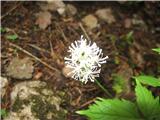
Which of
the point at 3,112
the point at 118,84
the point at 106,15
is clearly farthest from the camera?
the point at 106,15

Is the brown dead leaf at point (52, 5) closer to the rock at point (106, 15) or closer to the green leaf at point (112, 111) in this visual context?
the rock at point (106, 15)

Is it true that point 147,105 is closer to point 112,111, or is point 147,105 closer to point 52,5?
point 112,111

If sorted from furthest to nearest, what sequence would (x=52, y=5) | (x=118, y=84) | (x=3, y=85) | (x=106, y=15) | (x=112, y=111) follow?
(x=106, y=15)
(x=52, y=5)
(x=118, y=84)
(x=3, y=85)
(x=112, y=111)

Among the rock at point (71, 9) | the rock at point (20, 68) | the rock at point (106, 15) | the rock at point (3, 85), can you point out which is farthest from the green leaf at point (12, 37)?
the rock at point (106, 15)

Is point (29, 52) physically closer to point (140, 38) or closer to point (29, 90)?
point (29, 90)

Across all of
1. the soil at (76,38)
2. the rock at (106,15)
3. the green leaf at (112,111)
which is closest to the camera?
the green leaf at (112,111)

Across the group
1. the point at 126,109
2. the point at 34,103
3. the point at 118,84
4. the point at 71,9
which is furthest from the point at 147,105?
the point at 71,9
